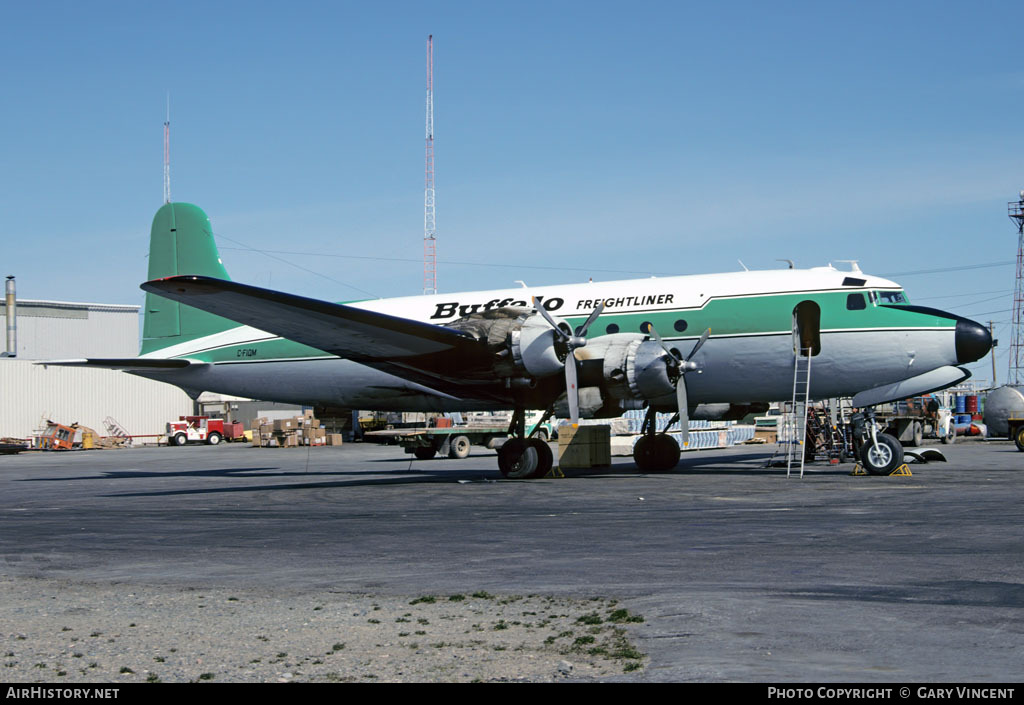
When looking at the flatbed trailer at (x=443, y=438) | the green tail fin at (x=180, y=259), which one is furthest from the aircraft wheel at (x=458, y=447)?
the green tail fin at (x=180, y=259)

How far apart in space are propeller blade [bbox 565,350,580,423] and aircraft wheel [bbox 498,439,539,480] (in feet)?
5.08

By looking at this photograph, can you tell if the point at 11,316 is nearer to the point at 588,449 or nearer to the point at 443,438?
the point at 443,438

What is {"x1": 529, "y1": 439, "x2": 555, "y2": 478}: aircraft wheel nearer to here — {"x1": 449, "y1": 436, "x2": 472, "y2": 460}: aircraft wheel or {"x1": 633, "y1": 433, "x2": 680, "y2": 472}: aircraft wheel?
{"x1": 633, "y1": 433, "x2": 680, "y2": 472}: aircraft wheel

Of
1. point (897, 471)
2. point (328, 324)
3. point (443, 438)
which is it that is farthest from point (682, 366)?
point (443, 438)

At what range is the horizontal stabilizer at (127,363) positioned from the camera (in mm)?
25922

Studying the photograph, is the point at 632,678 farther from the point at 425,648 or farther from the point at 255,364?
the point at 255,364

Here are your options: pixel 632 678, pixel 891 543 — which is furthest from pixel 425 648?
pixel 891 543

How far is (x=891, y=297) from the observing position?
2230cm

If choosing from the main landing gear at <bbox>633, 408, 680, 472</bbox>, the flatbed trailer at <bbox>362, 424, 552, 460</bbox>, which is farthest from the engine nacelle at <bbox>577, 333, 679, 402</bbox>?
the flatbed trailer at <bbox>362, 424, 552, 460</bbox>

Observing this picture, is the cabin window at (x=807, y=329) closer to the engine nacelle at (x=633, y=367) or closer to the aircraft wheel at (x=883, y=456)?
the aircraft wheel at (x=883, y=456)

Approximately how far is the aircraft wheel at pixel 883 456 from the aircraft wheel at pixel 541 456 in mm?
7022

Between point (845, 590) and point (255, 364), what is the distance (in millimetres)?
21791

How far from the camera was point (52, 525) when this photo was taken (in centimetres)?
1512

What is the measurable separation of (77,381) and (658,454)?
5095 centimetres
